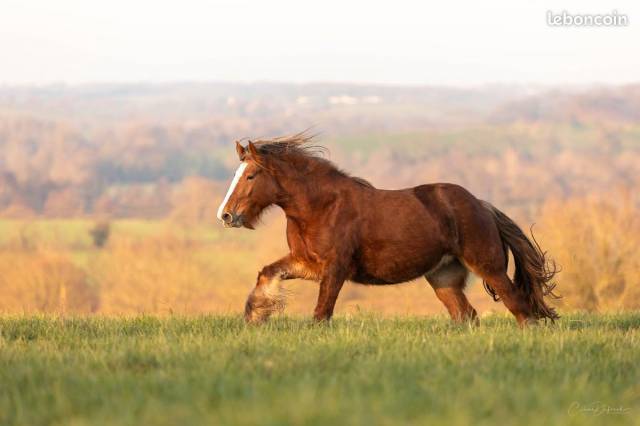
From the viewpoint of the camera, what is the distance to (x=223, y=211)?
1012 cm

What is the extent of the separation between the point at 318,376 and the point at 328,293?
3.68 meters

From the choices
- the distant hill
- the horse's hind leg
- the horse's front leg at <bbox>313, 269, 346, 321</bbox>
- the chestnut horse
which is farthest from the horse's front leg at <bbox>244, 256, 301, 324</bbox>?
the distant hill

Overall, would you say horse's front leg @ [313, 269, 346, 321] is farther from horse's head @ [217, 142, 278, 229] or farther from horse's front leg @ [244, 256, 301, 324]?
horse's head @ [217, 142, 278, 229]

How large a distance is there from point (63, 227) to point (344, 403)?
329 ft

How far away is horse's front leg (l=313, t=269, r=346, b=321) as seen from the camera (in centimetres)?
984

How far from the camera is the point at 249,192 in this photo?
10180 millimetres

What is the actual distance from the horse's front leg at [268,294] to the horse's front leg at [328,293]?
37 cm

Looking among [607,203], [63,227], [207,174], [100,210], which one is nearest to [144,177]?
[207,174]

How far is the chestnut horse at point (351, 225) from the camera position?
10.1m

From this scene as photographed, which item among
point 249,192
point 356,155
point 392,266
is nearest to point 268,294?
point 249,192

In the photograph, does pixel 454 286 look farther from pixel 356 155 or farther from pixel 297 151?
pixel 356 155

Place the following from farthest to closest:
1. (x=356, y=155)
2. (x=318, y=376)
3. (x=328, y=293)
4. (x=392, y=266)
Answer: (x=356, y=155) < (x=392, y=266) < (x=328, y=293) < (x=318, y=376)

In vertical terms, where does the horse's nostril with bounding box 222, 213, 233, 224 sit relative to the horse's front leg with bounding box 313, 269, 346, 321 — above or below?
above

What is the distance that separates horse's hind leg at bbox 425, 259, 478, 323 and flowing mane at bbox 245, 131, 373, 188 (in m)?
→ 1.27
